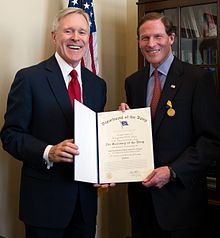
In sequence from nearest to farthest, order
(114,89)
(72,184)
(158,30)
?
(72,184) → (158,30) → (114,89)

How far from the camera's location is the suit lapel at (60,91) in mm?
1829

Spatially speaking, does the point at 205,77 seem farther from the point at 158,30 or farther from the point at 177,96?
the point at 158,30

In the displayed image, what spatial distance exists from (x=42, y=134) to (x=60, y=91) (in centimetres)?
22

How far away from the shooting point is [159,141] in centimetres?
189

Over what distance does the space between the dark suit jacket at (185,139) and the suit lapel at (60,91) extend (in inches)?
16.3

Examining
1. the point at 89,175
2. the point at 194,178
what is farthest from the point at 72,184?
the point at 194,178

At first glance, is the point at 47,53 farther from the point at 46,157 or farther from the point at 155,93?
the point at 46,157

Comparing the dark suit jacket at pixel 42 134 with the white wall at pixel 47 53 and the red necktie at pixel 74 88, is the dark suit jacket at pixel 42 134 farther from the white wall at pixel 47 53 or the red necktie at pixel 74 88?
the white wall at pixel 47 53

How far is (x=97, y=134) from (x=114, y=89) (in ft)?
4.74

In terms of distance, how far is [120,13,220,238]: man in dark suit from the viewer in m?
1.83

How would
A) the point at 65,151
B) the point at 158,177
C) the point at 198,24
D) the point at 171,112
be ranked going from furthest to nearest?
the point at 198,24
the point at 171,112
the point at 158,177
the point at 65,151

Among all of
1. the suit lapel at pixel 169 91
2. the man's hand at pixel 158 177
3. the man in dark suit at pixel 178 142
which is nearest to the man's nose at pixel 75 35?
the man in dark suit at pixel 178 142

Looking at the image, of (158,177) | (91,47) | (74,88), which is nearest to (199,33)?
(91,47)

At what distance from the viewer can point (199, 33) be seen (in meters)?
2.71
